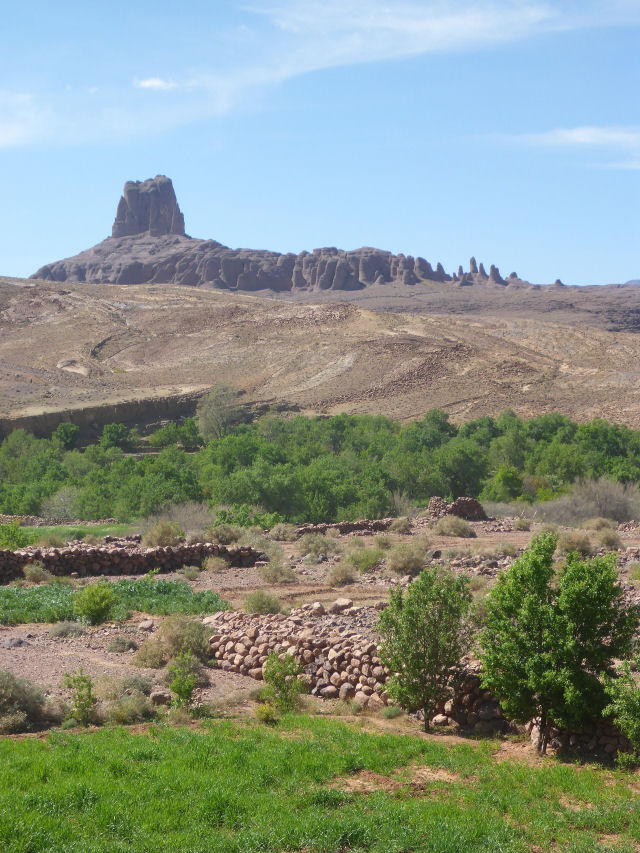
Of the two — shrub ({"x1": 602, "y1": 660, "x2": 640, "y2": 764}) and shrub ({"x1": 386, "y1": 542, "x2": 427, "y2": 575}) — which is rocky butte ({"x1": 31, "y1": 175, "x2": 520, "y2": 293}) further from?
shrub ({"x1": 602, "y1": 660, "x2": 640, "y2": 764})

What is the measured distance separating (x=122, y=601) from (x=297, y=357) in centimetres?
4983

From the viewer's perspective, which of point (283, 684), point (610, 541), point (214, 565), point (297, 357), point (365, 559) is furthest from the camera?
point (297, 357)

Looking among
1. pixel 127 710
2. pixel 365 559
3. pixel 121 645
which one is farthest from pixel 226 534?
pixel 127 710

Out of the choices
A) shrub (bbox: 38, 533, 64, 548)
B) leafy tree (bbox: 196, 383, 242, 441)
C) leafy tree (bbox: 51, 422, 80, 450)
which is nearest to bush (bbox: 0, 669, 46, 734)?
shrub (bbox: 38, 533, 64, 548)

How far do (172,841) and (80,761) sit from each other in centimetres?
173

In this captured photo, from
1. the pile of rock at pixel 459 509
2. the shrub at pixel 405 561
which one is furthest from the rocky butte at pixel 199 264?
the shrub at pixel 405 561

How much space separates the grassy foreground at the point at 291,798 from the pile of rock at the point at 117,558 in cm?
1097

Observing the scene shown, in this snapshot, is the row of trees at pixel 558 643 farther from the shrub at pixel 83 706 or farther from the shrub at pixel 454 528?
the shrub at pixel 454 528

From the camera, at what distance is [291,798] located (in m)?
6.64

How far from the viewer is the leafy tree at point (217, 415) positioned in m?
52.0


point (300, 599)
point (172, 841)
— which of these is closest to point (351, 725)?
point (172, 841)

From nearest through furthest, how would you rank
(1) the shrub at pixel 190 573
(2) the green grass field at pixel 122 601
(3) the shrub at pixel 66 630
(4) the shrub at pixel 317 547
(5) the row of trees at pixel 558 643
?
(5) the row of trees at pixel 558 643
(3) the shrub at pixel 66 630
(2) the green grass field at pixel 122 601
(1) the shrub at pixel 190 573
(4) the shrub at pixel 317 547

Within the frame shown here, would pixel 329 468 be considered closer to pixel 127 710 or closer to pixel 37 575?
pixel 37 575

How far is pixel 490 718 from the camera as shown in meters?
9.25
